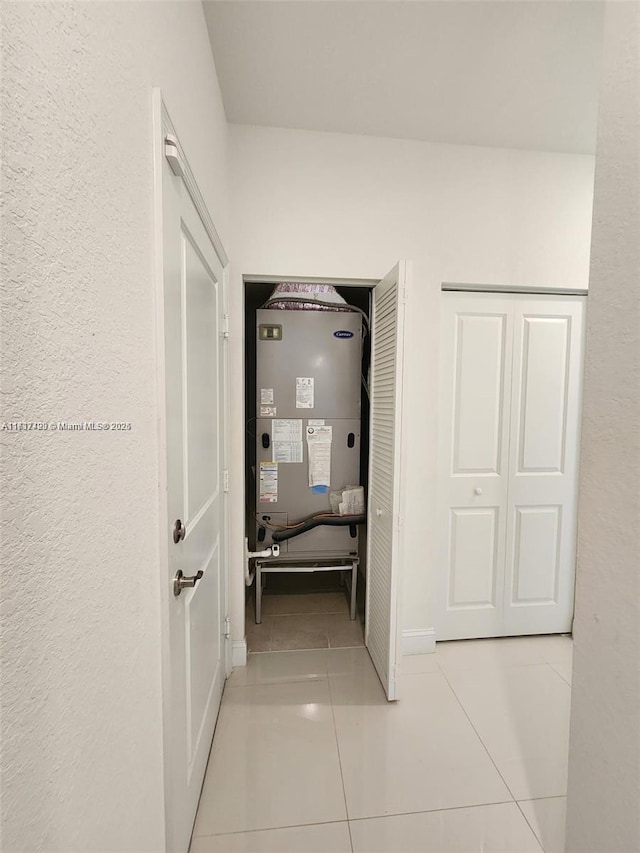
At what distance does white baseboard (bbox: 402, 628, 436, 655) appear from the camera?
6.82 ft

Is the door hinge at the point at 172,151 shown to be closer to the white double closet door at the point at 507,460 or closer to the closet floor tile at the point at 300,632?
the white double closet door at the point at 507,460

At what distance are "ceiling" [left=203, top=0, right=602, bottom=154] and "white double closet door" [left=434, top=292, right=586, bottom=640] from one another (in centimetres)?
80

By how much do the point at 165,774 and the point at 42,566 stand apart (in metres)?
0.78

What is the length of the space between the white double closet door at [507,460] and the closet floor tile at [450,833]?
3.11 feet

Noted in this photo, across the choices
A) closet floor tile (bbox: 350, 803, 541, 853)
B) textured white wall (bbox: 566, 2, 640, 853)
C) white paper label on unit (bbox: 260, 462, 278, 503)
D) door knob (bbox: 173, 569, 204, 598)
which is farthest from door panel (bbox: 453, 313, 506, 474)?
door knob (bbox: 173, 569, 204, 598)

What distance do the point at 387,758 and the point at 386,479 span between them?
110 cm

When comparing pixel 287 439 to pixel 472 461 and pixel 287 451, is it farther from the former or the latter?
pixel 472 461

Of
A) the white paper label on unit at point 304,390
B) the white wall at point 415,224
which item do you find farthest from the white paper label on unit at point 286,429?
the white wall at point 415,224

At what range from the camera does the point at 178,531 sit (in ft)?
3.22

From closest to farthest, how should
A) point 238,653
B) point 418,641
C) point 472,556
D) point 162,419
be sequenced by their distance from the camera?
point 162,419 < point 238,653 < point 418,641 < point 472,556

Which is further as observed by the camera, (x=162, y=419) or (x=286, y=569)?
(x=286, y=569)

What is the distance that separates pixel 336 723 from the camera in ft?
5.30

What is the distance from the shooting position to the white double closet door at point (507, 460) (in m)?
2.12

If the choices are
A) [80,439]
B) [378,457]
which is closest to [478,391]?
[378,457]
